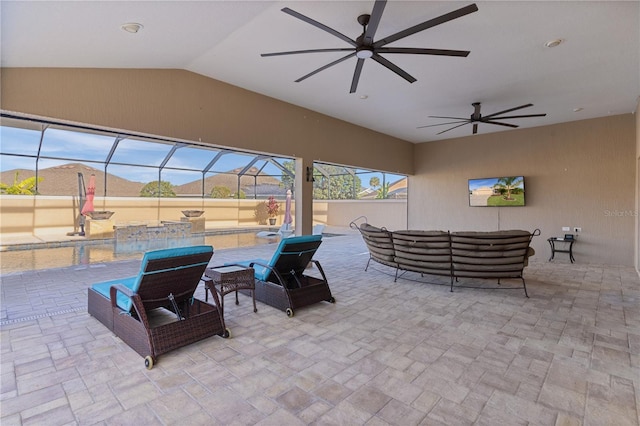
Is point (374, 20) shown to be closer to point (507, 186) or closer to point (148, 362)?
point (148, 362)

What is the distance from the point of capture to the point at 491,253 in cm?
457

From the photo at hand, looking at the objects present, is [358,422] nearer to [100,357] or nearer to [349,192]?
[100,357]

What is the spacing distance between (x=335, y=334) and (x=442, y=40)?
358 centimetres

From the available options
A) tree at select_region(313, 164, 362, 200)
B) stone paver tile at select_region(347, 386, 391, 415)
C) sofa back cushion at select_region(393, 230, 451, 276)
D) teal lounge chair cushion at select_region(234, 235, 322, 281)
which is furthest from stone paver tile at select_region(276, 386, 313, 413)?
tree at select_region(313, 164, 362, 200)

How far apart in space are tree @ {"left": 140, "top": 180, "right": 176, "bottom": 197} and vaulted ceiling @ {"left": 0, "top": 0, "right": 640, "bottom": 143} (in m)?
7.57

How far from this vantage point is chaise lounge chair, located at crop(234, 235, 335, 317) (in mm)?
3827

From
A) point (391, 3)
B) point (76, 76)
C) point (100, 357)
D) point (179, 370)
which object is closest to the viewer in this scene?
point (179, 370)

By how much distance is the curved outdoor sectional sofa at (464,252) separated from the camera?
4523 mm

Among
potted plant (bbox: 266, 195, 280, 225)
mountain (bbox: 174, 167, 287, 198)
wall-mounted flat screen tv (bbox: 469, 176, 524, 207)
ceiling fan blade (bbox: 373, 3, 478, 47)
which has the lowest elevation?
potted plant (bbox: 266, 195, 280, 225)

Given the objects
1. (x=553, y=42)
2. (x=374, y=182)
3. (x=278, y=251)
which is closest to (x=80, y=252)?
(x=278, y=251)

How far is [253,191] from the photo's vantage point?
13562mm

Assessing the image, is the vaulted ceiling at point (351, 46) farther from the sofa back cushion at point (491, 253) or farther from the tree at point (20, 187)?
the tree at point (20, 187)

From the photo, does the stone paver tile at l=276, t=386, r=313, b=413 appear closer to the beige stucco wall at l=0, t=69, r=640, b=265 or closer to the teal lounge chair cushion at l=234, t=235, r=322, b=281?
the teal lounge chair cushion at l=234, t=235, r=322, b=281

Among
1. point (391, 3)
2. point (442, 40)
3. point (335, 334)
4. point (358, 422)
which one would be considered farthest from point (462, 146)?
point (358, 422)
